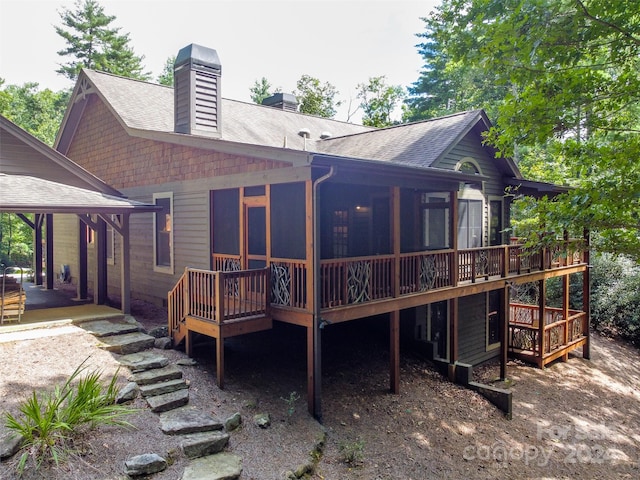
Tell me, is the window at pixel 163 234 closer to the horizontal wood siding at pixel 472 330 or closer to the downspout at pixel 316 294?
the downspout at pixel 316 294

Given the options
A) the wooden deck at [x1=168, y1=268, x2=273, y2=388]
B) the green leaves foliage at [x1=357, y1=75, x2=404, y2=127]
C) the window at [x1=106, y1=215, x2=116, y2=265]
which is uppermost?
the green leaves foliage at [x1=357, y1=75, x2=404, y2=127]

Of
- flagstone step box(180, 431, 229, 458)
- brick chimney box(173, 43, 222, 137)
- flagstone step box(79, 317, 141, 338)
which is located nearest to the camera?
flagstone step box(180, 431, 229, 458)

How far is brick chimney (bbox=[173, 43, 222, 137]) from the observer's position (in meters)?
11.8

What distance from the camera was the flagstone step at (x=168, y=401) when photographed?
656cm

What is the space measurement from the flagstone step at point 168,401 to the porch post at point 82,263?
20.8 ft

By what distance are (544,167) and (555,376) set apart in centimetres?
1255

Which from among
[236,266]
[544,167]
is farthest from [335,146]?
[544,167]

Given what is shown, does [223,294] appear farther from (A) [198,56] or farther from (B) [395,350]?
(A) [198,56]

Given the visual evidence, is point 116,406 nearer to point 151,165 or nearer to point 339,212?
point 339,212

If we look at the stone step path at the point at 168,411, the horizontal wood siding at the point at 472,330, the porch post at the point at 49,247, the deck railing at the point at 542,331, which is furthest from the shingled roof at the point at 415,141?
the porch post at the point at 49,247

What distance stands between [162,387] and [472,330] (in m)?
9.22

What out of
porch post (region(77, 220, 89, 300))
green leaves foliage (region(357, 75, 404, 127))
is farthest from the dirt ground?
green leaves foliage (region(357, 75, 404, 127))

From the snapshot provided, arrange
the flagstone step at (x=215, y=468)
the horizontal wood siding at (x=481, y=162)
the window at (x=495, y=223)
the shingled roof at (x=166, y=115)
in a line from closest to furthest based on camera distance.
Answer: the flagstone step at (x=215, y=468)
the horizontal wood siding at (x=481, y=162)
the shingled roof at (x=166, y=115)
the window at (x=495, y=223)

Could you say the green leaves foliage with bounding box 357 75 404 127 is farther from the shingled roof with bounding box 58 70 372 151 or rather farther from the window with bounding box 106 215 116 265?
the window with bounding box 106 215 116 265
